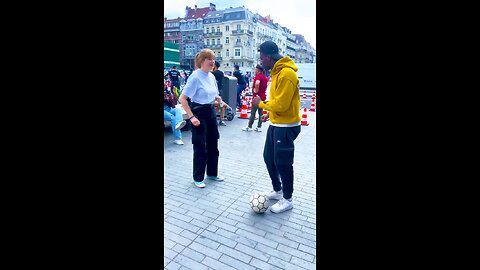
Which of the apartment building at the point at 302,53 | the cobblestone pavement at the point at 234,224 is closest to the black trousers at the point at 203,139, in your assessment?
the cobblestone pavement at the point at 234,224

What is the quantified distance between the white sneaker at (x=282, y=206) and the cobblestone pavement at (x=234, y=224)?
6 centimetres

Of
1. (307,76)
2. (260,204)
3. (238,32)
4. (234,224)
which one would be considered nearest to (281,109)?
(260,204)

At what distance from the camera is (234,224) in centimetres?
339

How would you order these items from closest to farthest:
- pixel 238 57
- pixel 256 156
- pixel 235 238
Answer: pixel 235 238 < pixel 256 156 < pixel 238 57

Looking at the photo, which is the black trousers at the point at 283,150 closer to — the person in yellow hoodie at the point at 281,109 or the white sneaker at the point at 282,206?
the person in yellow hoodie at the point at 281,109

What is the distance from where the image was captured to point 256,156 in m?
6.43

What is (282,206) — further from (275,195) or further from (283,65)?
(283,65)

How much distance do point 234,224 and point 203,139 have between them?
1457 millimetres
